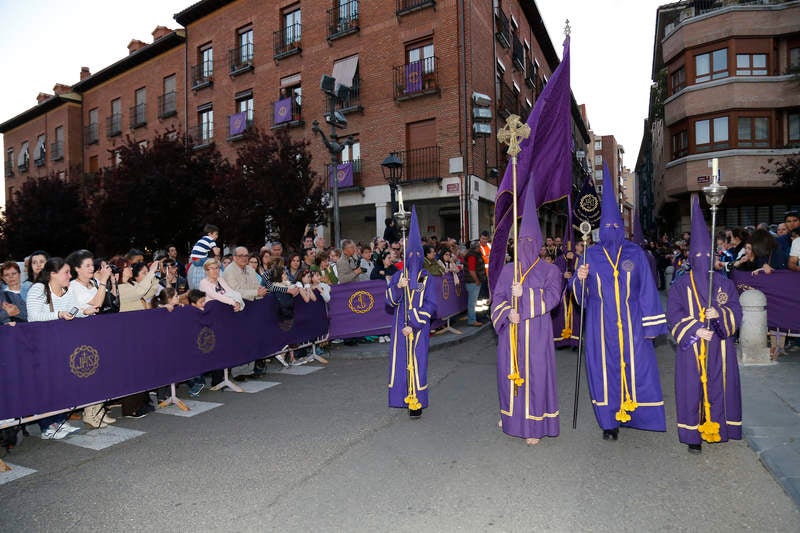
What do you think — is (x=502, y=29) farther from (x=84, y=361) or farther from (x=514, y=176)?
(x=84, y=361)

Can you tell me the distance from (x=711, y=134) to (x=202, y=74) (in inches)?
923

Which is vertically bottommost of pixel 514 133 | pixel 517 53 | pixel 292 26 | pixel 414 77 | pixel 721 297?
pixel 721 297

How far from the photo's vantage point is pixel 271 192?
15.2m

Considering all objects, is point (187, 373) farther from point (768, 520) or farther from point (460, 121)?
point (460, 121)

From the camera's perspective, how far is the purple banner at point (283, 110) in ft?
73.5

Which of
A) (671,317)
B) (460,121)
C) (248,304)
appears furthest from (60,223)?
(671,317)

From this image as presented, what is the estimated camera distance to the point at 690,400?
179 inches

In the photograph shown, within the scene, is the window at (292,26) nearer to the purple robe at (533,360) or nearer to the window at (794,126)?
the window at (794,126)

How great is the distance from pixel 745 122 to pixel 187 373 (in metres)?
24.1

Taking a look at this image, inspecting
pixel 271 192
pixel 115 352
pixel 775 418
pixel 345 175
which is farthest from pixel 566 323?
pixel 345 175

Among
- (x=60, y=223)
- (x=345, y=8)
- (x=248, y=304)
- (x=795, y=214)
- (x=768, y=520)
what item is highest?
(x=345, y=8)

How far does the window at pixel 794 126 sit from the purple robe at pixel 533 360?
23.1 m

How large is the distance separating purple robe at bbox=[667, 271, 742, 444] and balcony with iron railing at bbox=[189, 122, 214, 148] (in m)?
25.2

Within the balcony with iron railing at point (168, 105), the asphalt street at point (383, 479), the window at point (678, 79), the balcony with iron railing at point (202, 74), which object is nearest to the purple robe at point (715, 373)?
the asphalt street at point (383, 479)
